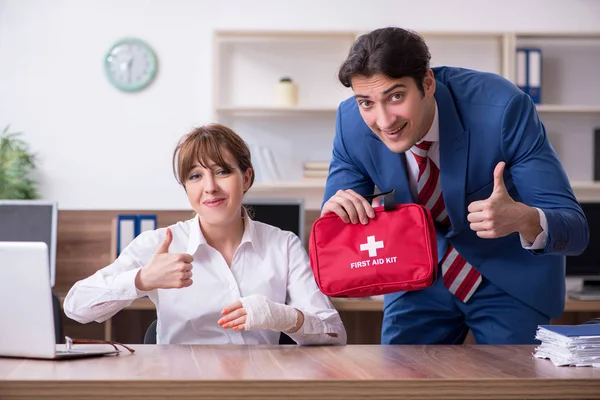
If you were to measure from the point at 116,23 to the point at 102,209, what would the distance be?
107cm

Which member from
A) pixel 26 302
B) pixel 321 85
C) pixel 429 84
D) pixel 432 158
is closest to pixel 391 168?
pixel 432 158

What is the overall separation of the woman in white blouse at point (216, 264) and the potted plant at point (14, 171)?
7.15 feet

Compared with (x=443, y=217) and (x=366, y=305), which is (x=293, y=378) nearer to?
(x=443, y=217)

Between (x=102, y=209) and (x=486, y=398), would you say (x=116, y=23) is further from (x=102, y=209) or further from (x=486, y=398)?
(x=486, y=398)

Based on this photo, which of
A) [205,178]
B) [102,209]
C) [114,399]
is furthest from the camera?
[102,209]

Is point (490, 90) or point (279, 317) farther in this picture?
point (490, 90)

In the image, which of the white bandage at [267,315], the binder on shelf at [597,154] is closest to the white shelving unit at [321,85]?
the binder on shelf at [597,154]

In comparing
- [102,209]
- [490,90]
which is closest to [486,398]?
[490,90]

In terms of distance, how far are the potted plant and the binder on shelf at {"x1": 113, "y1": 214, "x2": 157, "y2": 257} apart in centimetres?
64

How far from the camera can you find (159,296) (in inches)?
76.2

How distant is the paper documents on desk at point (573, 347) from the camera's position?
4.70ft

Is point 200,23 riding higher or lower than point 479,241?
higher

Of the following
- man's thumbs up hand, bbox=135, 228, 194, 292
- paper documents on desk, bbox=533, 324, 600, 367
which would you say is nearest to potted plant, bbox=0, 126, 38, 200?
man's thumbs up hand, bbox=135, 228, 194, 292

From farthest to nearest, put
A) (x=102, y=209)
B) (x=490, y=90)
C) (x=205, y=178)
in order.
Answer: (x=102, y=209), (x=205, y=178), (x=490, y=90)
